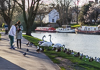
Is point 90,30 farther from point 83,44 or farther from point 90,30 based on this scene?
point 83,44

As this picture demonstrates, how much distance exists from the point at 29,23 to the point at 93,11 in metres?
44.0

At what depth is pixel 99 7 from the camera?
72875mm

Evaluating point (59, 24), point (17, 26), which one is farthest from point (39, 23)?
point (17, 26)

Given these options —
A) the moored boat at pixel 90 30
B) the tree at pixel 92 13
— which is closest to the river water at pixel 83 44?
the moored boat at pixel 90 30

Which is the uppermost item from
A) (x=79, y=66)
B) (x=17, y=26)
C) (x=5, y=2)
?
(x=5, y=2)

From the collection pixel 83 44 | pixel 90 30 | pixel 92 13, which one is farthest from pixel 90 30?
pixel 83 44

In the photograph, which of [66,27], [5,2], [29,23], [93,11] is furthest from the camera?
[93,11]

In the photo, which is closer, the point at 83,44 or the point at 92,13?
the point at 83,44

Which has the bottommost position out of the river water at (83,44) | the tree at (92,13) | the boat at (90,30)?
the river water at (83,44)

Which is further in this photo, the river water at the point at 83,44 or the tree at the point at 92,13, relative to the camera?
the tree at the point at 92,13

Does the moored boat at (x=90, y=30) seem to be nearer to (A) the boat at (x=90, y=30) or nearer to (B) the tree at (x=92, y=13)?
(A) the boat at (x=90, y=30)

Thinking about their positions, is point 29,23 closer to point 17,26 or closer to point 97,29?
point 17,26

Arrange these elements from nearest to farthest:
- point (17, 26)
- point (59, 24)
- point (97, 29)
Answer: point (17, 26) → point (97, 29) → point (59, 24)

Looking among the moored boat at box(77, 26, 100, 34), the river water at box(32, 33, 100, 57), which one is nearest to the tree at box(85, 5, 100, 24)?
the moored boat at box(77, 26, 100, 34)
